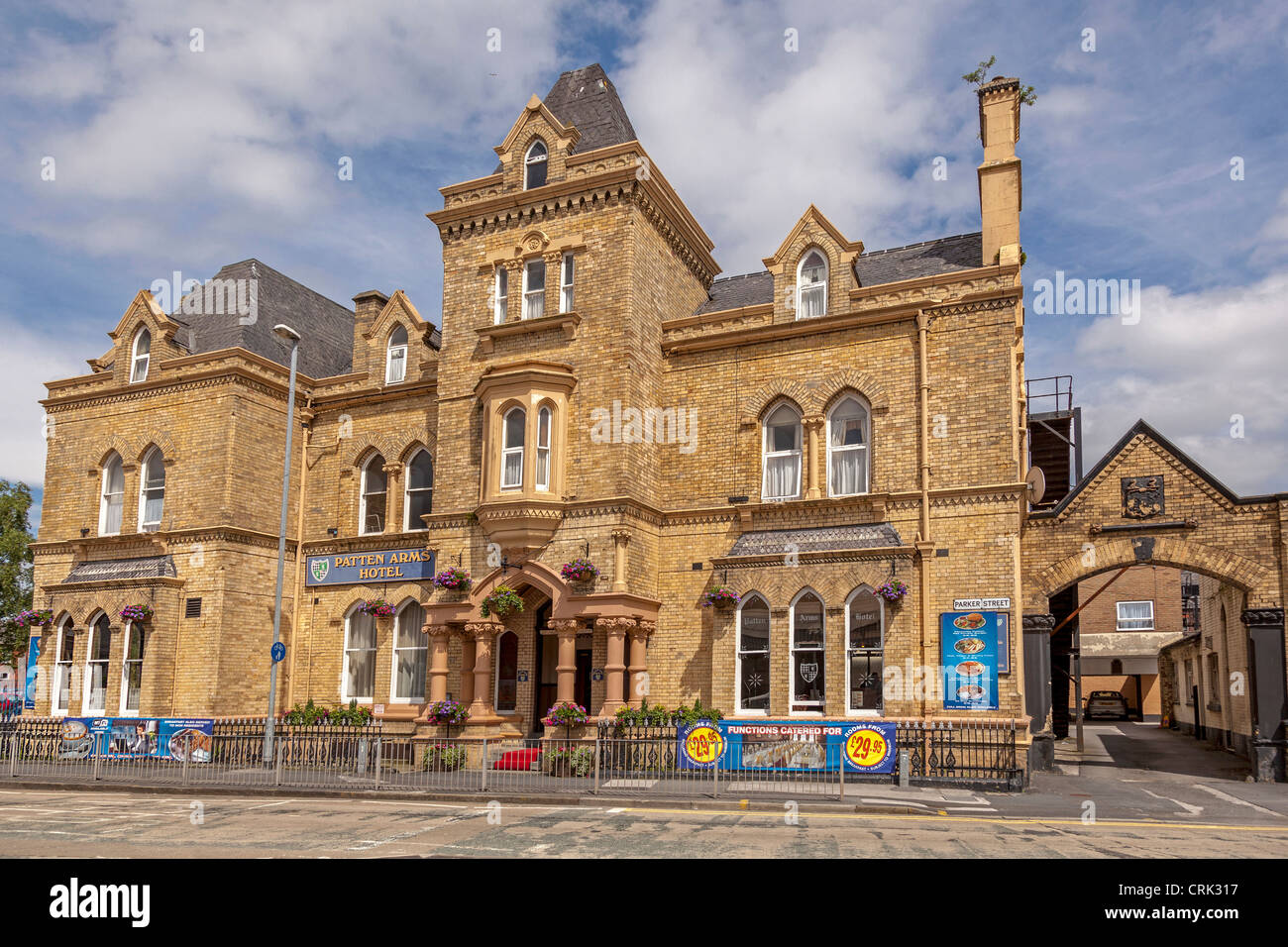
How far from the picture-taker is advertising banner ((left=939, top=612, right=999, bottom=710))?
2016 cm

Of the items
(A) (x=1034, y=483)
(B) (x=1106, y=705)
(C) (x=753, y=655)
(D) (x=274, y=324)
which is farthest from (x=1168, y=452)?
(B) (x=1106, y=705)

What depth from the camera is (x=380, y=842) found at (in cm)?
1184

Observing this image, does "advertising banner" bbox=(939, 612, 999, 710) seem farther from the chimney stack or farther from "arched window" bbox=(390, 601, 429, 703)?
"arched window" bbox=(390, 601, 429, 703)

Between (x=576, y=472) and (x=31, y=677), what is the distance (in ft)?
55.3

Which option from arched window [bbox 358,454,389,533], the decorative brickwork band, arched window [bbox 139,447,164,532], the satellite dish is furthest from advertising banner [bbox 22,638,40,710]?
the decorative brickwork band

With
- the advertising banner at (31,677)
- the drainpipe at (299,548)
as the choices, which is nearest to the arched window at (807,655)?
the drainpipe at (299,548)

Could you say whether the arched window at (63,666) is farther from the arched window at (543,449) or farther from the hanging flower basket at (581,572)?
the hanging flower basket at (581,572)

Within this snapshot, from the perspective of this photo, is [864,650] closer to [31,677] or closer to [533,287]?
[533,287]

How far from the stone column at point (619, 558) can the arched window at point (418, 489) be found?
6.86 meters

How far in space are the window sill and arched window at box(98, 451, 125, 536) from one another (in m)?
11.7

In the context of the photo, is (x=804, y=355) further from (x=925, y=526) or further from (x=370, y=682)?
(x=370, y=682)

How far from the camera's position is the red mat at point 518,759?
21.1m
